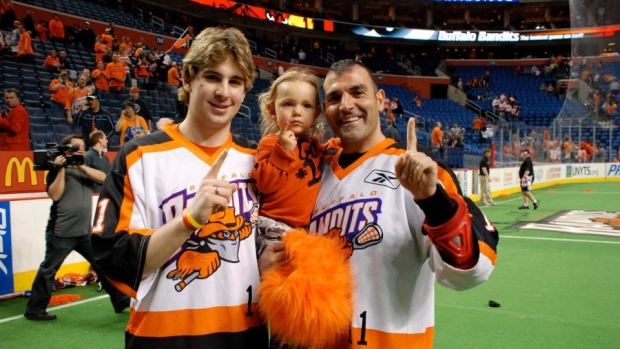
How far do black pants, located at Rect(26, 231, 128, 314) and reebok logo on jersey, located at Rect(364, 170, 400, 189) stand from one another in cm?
404

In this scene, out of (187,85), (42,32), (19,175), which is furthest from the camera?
(42,32)

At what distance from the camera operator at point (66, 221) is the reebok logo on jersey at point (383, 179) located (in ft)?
13.5

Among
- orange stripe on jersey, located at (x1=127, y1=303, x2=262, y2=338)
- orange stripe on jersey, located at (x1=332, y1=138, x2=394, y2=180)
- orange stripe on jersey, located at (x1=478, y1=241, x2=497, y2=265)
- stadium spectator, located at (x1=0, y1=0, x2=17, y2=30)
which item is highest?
stadium spectator, located at (x1=0, y1=0, x2=17, y2=30)

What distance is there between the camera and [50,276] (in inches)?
225

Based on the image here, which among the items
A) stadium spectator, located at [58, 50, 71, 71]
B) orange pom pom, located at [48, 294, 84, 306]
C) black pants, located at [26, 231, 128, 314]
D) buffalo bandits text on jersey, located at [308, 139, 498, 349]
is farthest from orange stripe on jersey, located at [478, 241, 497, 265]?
stadium spectator, located at [58, 50, 71, 71]

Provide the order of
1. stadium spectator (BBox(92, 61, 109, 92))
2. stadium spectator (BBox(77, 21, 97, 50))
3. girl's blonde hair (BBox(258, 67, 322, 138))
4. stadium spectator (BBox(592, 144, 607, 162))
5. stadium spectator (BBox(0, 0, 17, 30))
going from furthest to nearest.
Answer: stadium spectator (BBox(592, 144, 607, 162)) → stadium spectator (BBox(77, 21, 97, 50)) → stadium spectator (BBox(0, 0, 17, 30)) → stadium spectator (BBox(92, 61, 109, 92)) → girl's blonde hair (BBox(258, 67, 322, 138))

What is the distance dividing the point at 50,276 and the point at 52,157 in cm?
130

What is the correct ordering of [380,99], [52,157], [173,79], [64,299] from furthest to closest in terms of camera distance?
[173,79]
[64,299]
[52,157]
[380,99]

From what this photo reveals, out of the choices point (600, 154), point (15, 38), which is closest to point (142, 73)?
point (15, 38)

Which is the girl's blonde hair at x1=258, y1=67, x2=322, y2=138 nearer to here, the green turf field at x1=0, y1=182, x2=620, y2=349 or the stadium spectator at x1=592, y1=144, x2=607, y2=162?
the green turf field at x1=0, y1=182, x2=620, y2=349

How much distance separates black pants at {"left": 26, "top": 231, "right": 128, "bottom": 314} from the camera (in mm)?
5613

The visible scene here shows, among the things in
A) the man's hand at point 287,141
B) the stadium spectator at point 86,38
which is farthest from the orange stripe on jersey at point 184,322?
the stadium spectator at point 86,38

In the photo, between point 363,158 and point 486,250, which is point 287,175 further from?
point 486,250

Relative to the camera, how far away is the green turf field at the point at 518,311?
485cm
